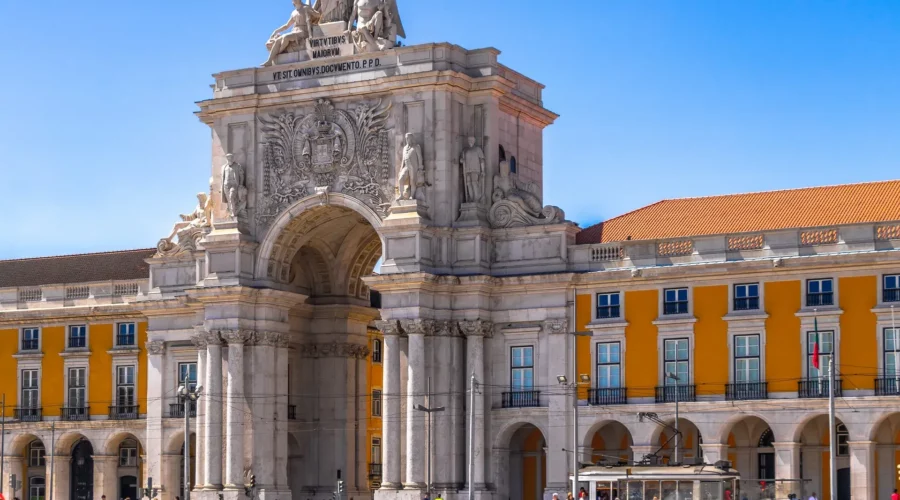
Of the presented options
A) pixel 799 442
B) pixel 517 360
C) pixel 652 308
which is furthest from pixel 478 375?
pixel 799 442

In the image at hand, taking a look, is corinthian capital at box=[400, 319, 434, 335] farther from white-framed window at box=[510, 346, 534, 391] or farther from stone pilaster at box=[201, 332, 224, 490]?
stone pilaster at box=[201, 332, 224, 490]

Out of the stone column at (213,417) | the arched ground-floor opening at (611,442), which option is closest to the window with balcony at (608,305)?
the arched ground-floor opening at (611,442)

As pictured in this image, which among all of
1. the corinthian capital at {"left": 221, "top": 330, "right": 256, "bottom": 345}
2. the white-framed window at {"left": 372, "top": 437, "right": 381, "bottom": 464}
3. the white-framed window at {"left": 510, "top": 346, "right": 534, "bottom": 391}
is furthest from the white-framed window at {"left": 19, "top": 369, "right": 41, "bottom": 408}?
the white-framed window at {"left": 510, "top": 346, "right": 534, "bottom": 391}

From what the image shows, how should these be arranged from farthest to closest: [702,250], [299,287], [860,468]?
[299,287] → [702,250] → [860,468]

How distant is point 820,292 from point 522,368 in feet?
42.5

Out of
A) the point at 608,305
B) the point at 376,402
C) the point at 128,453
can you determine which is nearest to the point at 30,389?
the point at 128,453

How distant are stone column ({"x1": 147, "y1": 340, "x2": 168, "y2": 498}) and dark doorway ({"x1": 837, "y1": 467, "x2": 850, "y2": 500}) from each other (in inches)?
1211

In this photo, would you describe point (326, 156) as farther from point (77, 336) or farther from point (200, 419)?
point (77, 336)

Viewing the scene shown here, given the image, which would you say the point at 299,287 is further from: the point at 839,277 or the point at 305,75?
the point at 839,277

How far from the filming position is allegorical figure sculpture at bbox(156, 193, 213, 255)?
86.4 metres

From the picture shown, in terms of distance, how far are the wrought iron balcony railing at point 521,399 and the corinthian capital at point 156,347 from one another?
58.6ft

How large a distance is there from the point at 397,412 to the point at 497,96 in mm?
13924

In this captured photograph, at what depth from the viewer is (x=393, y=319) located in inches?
A: 3132

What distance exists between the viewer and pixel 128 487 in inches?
3597
